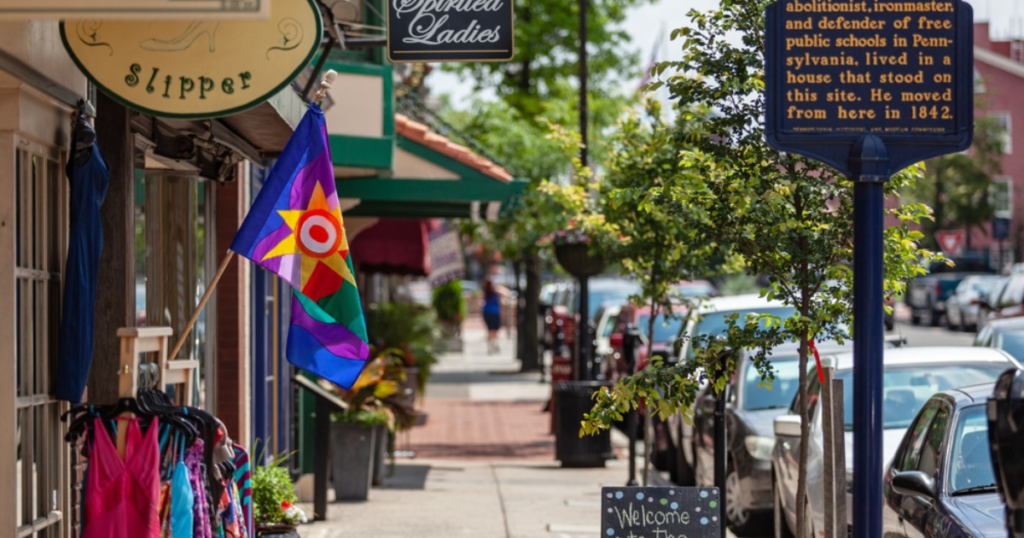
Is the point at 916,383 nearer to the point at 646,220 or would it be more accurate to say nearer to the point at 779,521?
the point at 779,521

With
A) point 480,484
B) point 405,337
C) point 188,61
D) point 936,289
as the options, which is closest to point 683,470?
point 480,484

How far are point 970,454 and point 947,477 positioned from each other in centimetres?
26

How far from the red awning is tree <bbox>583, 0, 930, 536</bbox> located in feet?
36.1

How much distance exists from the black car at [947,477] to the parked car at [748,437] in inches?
107

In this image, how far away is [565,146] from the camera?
1139 cm

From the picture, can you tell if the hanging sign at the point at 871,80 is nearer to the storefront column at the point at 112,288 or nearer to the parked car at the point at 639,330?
the storefront column at the point at 112,288

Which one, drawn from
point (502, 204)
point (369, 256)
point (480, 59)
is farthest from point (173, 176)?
point (369, 256)

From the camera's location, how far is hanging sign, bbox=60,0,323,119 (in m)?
4.90

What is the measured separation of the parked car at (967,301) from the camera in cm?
3828

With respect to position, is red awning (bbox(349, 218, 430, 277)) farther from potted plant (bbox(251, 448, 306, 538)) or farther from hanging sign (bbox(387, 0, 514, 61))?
hanging sign (bbox(387, 0, 514, 61))

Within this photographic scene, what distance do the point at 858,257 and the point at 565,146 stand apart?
6.45 m

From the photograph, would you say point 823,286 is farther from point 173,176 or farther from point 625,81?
point 625,81

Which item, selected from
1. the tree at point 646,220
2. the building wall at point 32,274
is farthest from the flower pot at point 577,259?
the building wall at point 32,274

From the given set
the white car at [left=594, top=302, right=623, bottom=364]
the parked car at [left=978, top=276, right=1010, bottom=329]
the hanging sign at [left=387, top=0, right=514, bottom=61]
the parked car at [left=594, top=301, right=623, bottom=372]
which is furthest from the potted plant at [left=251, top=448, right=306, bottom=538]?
the parked car at [left=978, top=276, right=1010, bottom=329]
